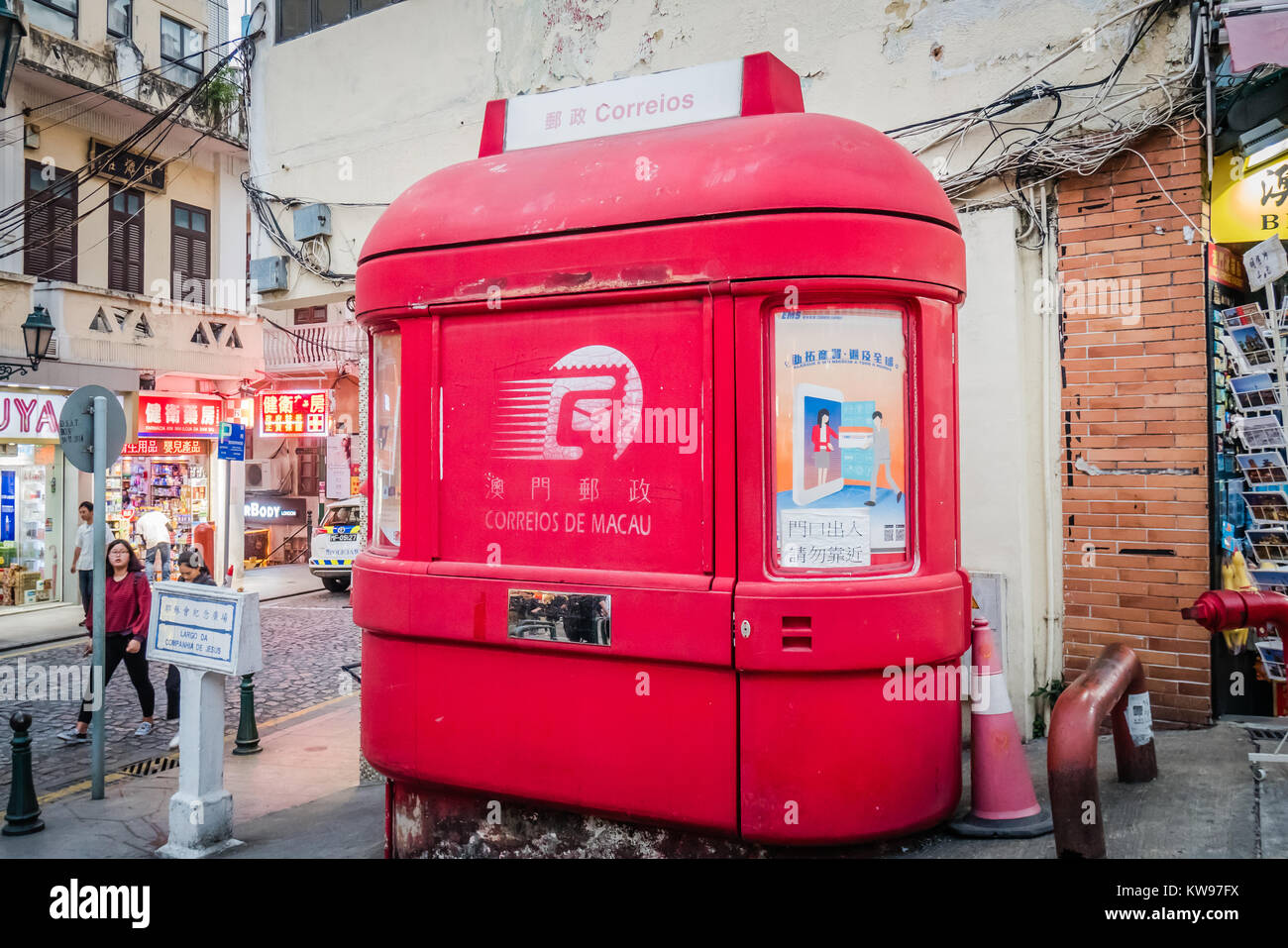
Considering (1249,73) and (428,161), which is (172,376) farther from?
(1249,73)

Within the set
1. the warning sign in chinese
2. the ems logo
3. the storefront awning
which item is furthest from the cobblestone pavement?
the storefront awning

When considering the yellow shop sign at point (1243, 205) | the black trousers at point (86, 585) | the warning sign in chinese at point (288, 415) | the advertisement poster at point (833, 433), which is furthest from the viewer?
the warning sign in chinese at point (288, 415)

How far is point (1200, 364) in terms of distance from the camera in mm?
5453

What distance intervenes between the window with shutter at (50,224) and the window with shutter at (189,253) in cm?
219

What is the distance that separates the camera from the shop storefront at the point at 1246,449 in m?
5.61

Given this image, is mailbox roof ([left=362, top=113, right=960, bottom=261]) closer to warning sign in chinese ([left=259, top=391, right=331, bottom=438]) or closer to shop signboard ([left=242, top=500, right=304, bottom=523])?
warning sign in chinese ([left=259, top=391, right=331, bottom=438])

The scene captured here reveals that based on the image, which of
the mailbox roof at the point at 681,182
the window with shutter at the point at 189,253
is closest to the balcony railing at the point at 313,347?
the window with shutter at the point at 189,253

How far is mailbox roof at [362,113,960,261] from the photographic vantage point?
3.93 metres

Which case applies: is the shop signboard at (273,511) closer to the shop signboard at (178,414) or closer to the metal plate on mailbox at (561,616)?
the shop signboard at (178,414)

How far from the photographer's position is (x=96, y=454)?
7.02 metres

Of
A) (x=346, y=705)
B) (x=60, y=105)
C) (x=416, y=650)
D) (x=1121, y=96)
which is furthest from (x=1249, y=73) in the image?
(x=60, y=105)

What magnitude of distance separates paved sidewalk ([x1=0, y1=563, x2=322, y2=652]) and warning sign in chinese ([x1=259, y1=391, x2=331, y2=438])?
3.14 m

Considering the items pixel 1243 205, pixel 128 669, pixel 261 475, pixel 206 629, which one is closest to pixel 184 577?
pixel 128 669
